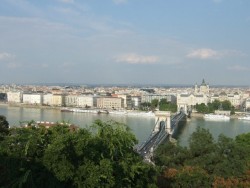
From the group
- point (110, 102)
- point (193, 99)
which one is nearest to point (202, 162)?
point (110, 102)

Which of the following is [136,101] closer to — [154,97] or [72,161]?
[154,97]

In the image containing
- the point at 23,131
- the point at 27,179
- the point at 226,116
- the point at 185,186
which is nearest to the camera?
the point at 27,179

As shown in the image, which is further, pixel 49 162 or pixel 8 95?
pixel 8 95

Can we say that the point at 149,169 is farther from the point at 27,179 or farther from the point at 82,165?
the point at 27,179

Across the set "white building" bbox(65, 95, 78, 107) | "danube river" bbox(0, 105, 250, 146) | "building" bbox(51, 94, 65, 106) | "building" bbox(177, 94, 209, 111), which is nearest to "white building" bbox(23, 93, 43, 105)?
"building" bbox(51, 94, 65, 106)

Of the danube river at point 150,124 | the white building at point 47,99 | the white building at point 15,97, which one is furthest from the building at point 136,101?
the white building at point 15,97

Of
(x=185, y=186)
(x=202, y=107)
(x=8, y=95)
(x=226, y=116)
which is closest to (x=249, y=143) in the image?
(x=185, y=186)

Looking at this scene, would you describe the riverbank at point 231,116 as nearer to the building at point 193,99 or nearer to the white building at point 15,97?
the building at point 193,99
